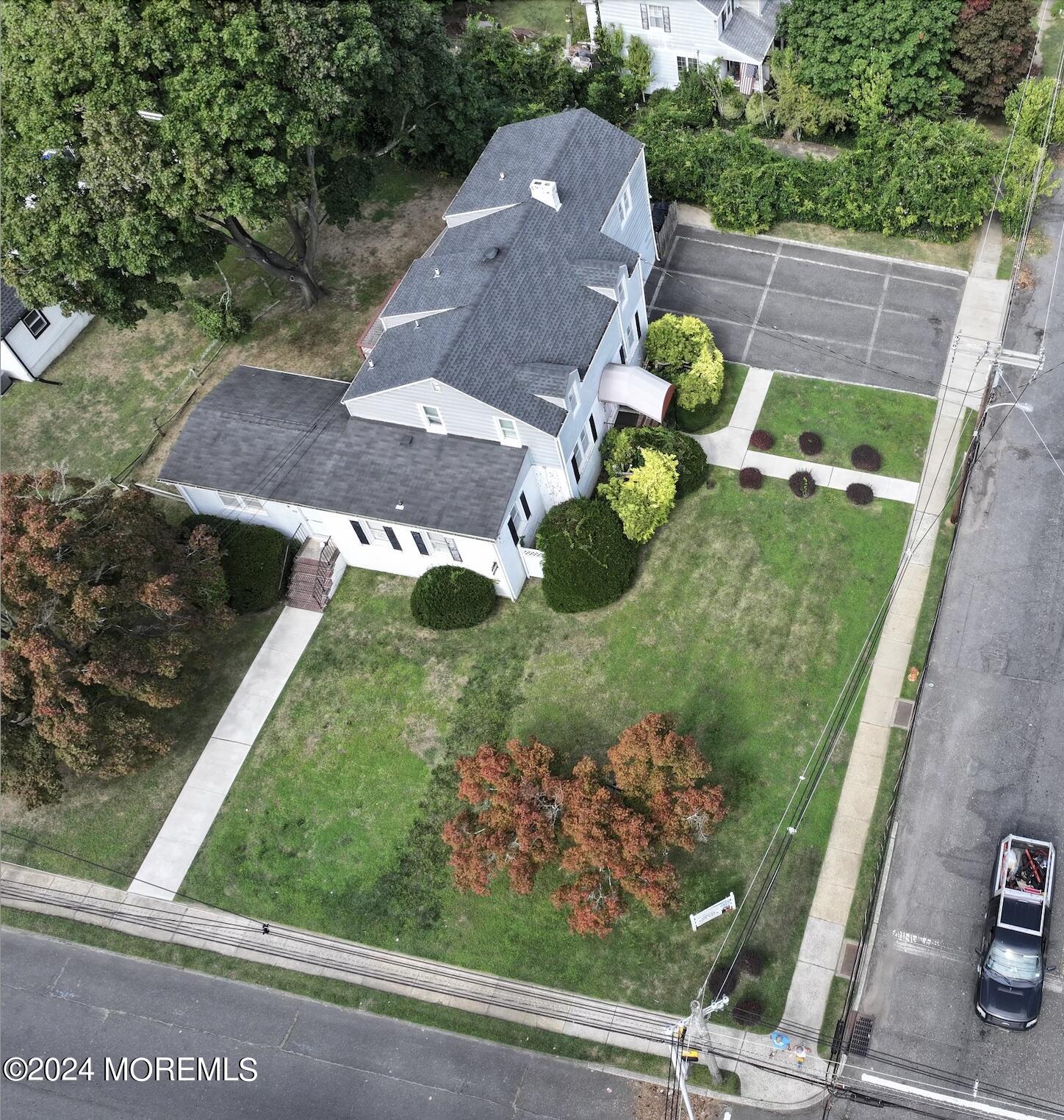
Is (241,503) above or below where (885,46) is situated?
below

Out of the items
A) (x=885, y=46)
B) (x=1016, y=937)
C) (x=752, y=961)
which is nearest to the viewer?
(x=1016, y=937)

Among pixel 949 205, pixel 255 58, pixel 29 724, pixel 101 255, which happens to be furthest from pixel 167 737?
pixel 949 205

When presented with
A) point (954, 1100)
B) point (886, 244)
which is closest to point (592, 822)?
point (954, 1100)

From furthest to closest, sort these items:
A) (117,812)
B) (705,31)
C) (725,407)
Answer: (705,31) < (725,407) < (117,812)

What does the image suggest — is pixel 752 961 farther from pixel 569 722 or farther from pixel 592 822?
pixel 569 722

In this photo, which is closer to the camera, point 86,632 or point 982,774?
point 86,632

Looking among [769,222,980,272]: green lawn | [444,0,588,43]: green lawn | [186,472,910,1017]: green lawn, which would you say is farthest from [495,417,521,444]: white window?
[444,0,588,43]: green lawn
